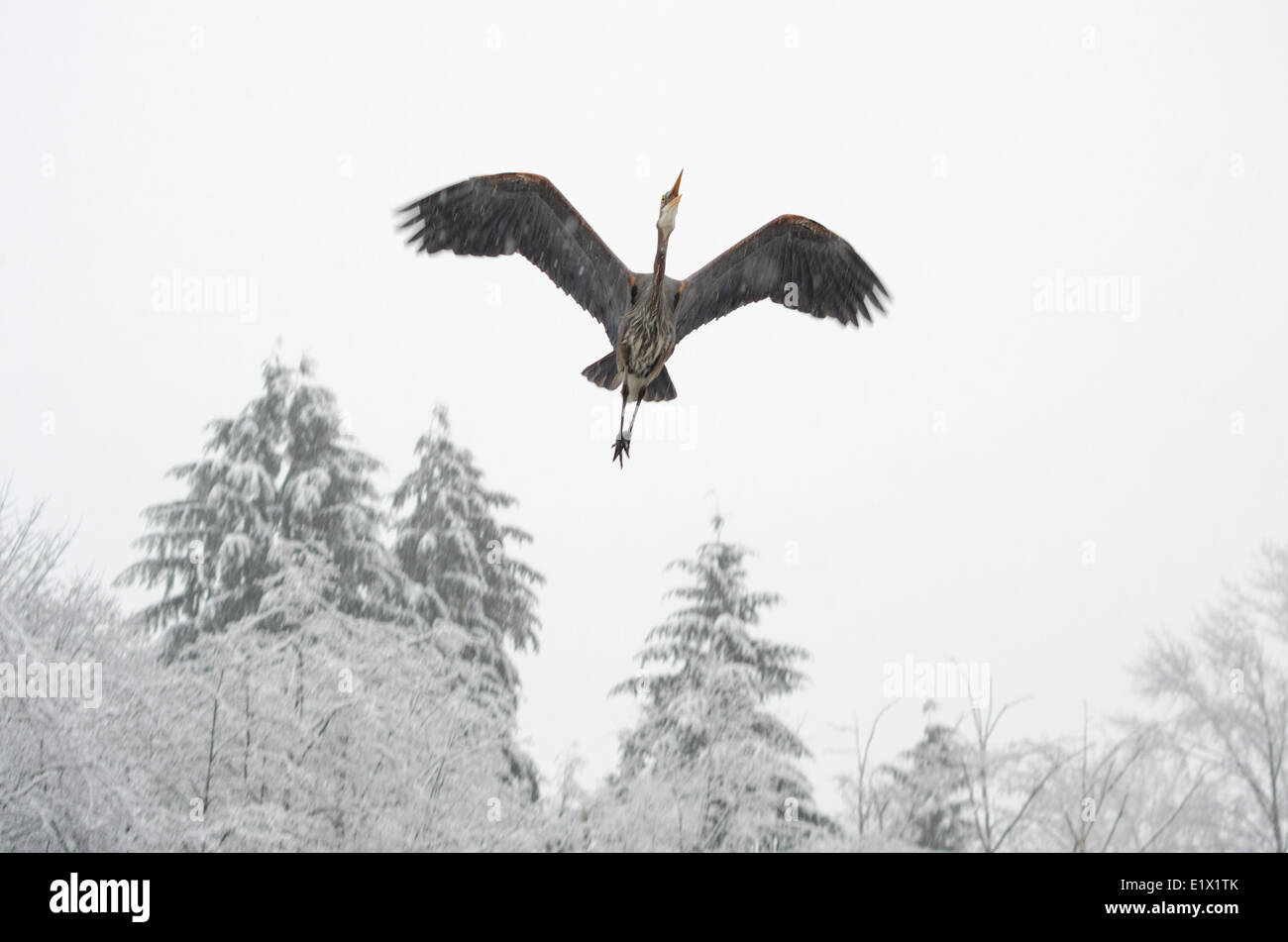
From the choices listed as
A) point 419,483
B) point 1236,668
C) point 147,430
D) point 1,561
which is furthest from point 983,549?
point 1,561

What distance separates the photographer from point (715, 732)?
51.9 ft

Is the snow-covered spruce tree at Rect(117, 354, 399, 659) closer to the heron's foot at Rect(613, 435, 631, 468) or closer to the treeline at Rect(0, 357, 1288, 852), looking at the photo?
the treeline at Rect(0, 357, 1288, 852)

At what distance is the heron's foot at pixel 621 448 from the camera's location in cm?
1018

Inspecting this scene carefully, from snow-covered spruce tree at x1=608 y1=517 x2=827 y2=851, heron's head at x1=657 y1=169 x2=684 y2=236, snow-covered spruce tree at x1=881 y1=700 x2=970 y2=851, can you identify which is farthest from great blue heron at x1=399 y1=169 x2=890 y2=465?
snow-covered spruce tree at x1=881 y1=700 x2=970 y2=851

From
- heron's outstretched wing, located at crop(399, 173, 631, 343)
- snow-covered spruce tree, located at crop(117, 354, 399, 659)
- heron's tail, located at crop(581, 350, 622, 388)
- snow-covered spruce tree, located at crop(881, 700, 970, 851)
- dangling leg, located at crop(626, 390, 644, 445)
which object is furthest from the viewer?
snow-covered spruce tree, located at crop(117, 354, 399, 659)

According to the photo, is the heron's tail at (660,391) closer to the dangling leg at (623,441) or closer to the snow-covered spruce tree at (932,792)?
the dangling leg at (623,441)

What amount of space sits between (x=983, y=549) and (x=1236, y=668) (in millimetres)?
124460

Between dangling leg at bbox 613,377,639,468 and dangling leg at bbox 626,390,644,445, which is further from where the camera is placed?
dangling leg at bbox 626,390,644,445

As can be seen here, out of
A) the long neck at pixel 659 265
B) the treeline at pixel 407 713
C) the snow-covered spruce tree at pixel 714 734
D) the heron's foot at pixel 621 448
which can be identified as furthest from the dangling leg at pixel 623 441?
the snow-covered spruce tree at pixel 714 734

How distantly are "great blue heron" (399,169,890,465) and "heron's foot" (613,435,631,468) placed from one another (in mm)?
16

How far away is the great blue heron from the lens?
10.8 metres

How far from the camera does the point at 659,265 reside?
10156 mm

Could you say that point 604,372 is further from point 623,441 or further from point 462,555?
point 462,555
